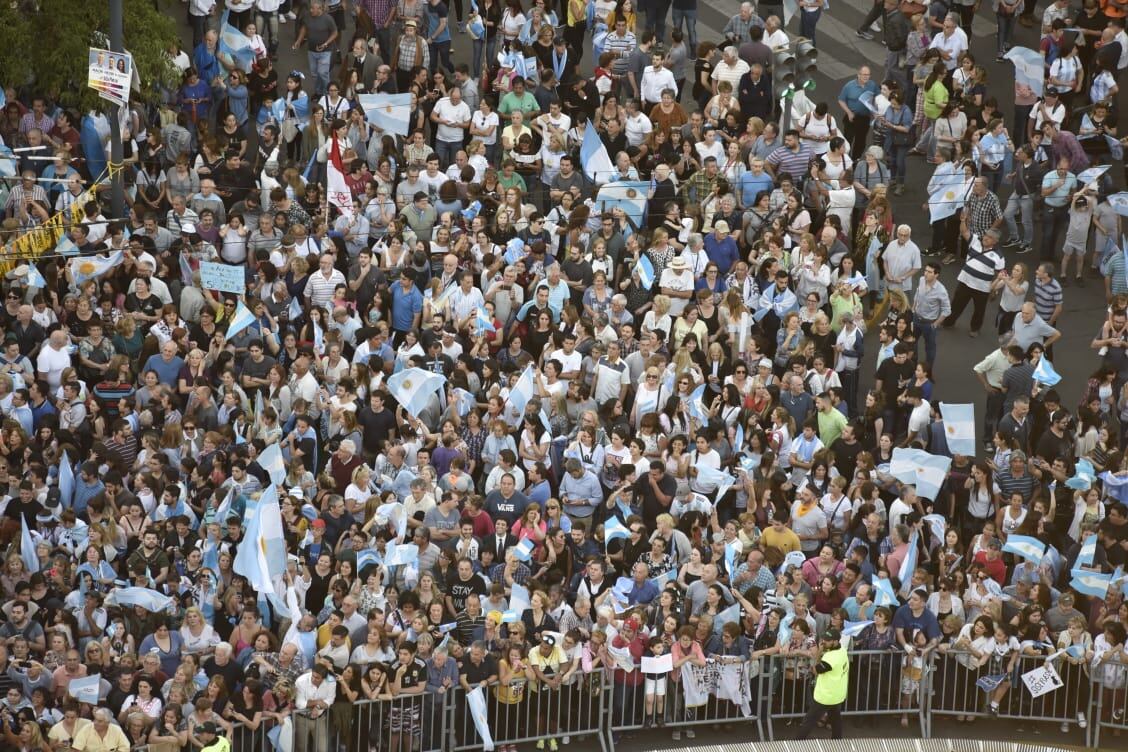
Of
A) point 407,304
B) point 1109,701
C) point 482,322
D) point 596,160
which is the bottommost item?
point 1109,701

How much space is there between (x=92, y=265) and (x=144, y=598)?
5572 mm

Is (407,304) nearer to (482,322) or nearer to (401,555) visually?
(482,322)

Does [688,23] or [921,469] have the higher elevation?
[688,23]

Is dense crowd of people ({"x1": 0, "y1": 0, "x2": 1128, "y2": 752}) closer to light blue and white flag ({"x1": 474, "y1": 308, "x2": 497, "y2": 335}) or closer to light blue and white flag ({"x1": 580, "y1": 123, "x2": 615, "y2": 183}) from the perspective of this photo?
light blue and white flag ({"x1": 580, "y1": 123, "x2": 615, "y2": 183})

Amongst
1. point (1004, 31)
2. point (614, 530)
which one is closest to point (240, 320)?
point (614, 530)

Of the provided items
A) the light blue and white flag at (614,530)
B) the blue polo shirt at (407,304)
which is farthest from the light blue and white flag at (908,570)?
the blue polo shirt at (407,304)

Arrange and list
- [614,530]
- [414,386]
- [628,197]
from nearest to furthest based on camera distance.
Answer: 1. [614,530]
2. [414,386]
3. [628,197]

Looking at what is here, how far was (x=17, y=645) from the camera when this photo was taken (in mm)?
20953

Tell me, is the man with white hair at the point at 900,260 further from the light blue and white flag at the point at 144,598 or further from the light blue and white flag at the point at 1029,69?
the light blue and white flag at the point at 144,598

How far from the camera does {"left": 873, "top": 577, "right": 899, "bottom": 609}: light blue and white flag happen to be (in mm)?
22047

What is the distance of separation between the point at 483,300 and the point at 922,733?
6899 millimetres

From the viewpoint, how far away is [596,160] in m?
27.6

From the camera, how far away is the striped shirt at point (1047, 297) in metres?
26.2

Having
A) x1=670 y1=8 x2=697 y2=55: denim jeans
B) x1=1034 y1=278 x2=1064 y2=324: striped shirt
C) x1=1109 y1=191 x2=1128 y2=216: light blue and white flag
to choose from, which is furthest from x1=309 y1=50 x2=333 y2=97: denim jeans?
x1=1109 y1=191 x2=1128 y2=216: light blue and white flag
